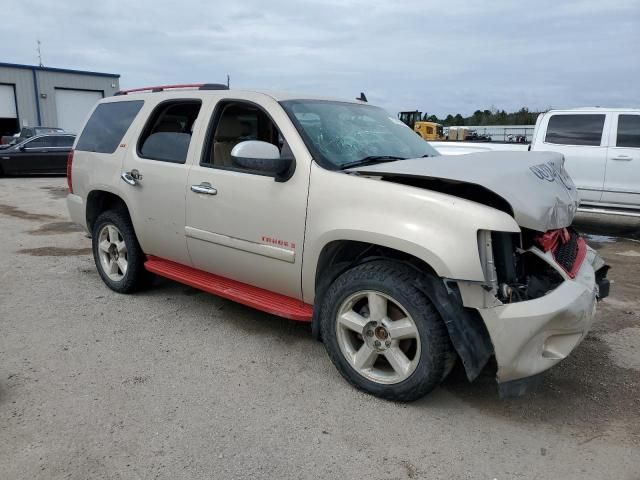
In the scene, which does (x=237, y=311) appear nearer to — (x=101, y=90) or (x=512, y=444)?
(x=512, y=444)

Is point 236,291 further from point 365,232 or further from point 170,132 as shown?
point 170,132

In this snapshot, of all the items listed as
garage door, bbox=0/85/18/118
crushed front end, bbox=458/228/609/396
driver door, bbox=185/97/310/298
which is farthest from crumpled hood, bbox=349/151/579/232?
garage door, bbox=0/85/18/118

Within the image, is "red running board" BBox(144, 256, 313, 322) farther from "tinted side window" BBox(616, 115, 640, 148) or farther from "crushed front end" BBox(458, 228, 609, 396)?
"tinted side window" BBox(616, 115, 640, 148)

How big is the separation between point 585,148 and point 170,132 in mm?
6852

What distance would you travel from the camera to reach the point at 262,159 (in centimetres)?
332

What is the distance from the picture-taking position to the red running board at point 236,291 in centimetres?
357

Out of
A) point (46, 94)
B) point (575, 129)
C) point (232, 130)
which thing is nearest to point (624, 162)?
point (575, 129)

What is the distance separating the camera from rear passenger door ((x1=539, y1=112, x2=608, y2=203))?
8320 millimetres

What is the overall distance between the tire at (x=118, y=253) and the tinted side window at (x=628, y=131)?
738cm

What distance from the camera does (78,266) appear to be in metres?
6.08

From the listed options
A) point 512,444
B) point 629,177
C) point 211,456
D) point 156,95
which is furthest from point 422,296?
point 629,177

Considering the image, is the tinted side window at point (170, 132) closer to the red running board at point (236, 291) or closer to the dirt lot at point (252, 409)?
the red running board at point (236, 291)

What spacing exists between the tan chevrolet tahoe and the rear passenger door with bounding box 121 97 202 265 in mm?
15

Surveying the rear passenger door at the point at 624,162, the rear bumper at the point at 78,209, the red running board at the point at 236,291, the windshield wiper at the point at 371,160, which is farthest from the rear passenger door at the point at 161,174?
the rear passenger door at the point at 624,162
